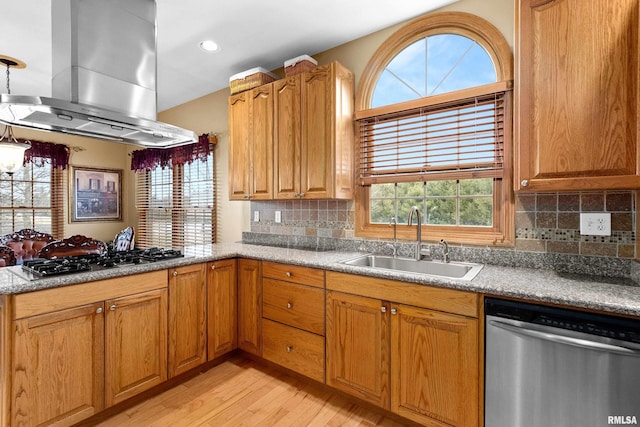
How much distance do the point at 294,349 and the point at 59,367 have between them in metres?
1.35

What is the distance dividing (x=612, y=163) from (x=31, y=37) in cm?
411

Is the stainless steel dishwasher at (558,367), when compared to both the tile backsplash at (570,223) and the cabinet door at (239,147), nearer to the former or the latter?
the tile backsplash at (570,223)

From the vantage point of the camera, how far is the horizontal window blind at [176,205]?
391 cm

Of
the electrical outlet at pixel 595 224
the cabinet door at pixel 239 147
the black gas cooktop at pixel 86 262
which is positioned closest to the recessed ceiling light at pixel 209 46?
the cabinet door at pixel 239 147

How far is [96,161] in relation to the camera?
473 centimetres

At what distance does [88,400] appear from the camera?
173cm

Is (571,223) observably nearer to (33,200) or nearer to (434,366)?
(434,366)

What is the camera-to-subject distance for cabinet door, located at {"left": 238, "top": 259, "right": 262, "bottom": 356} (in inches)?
96.3

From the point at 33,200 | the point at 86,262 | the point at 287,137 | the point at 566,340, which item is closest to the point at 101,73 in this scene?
the point at 86,262

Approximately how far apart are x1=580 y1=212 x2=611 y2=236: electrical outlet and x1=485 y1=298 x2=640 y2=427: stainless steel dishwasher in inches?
25.9

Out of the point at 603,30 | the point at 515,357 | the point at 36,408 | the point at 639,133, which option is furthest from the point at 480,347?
the point at 36,408

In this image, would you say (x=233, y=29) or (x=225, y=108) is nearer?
(x=233, y=29)

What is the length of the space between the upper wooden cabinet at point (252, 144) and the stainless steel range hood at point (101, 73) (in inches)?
31.3

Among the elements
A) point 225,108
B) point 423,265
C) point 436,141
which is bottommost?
point 423,265
